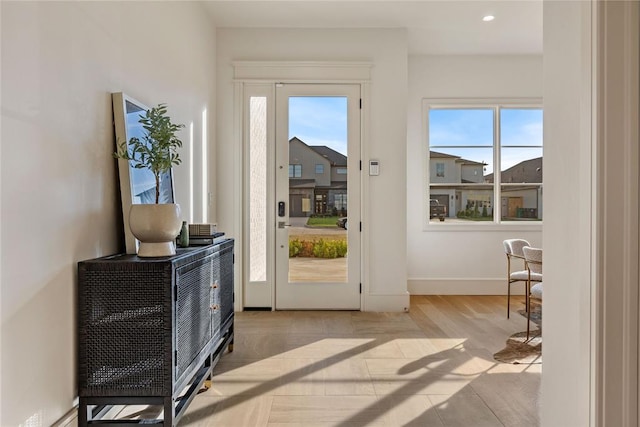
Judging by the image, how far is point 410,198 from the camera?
16.4ft

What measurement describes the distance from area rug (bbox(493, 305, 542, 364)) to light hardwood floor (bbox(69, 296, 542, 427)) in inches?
2.7

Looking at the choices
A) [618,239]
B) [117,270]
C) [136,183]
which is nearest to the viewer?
[618,239]

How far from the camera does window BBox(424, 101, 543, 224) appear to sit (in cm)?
503

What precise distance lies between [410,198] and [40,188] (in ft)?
13.5

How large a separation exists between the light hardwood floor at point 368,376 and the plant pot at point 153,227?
0.90 metres

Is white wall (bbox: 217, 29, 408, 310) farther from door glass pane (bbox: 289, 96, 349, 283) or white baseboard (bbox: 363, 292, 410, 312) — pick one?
door glass pane (bbox: 289, 96, 349, 283)

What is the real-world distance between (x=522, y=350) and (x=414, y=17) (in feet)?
10.4

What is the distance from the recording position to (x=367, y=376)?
8.46ft

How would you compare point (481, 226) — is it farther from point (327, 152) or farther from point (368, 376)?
point (368, 376)

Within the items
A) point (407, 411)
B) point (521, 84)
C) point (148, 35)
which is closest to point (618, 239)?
point (407, 411)

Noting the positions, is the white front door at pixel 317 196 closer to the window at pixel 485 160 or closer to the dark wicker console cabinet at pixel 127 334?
the window at pixel 485 160

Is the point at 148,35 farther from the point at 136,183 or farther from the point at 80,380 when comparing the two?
the point at 80,380

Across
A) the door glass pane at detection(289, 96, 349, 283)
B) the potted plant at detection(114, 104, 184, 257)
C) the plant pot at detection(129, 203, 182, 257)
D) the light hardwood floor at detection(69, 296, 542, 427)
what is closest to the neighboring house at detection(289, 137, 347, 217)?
the door glass pane at detection(289, 96, 349, 283)

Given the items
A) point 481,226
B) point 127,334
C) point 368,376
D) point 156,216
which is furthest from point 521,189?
point 127,334
